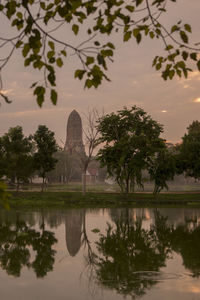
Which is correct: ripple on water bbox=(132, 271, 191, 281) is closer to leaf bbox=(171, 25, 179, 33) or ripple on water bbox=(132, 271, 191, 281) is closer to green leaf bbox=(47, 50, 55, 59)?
leaf bbox=(171, 25, 179, 33)

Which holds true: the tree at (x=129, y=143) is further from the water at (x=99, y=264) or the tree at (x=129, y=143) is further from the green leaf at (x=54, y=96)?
the green leaf at (x=54, y=96)

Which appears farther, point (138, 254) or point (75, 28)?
point (138, 254)

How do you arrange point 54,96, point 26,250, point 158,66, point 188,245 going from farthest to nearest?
1. point 188,245
2. point 26,250
3. point 158,66
4. point 54,96

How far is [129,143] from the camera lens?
151ft

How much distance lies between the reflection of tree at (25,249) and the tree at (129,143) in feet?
85.4

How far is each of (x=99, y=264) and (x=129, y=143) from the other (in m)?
34.7

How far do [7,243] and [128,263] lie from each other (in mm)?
5850

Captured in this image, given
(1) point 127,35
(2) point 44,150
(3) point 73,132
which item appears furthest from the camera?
(3) point 73,132

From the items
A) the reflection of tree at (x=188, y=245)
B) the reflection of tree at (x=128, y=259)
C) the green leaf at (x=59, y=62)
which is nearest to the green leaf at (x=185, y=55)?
the green leaf at (x=59, y=62)

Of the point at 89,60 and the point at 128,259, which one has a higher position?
the point at 89,60

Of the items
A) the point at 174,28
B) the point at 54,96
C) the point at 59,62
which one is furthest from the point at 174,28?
the point at 54,96

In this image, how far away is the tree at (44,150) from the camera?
51.0 m

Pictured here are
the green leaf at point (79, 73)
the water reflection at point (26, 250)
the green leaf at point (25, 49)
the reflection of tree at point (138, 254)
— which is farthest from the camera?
the water reflection at point (26, 250)

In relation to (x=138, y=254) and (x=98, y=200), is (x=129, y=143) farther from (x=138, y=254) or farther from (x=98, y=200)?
(x=138, y=254)
